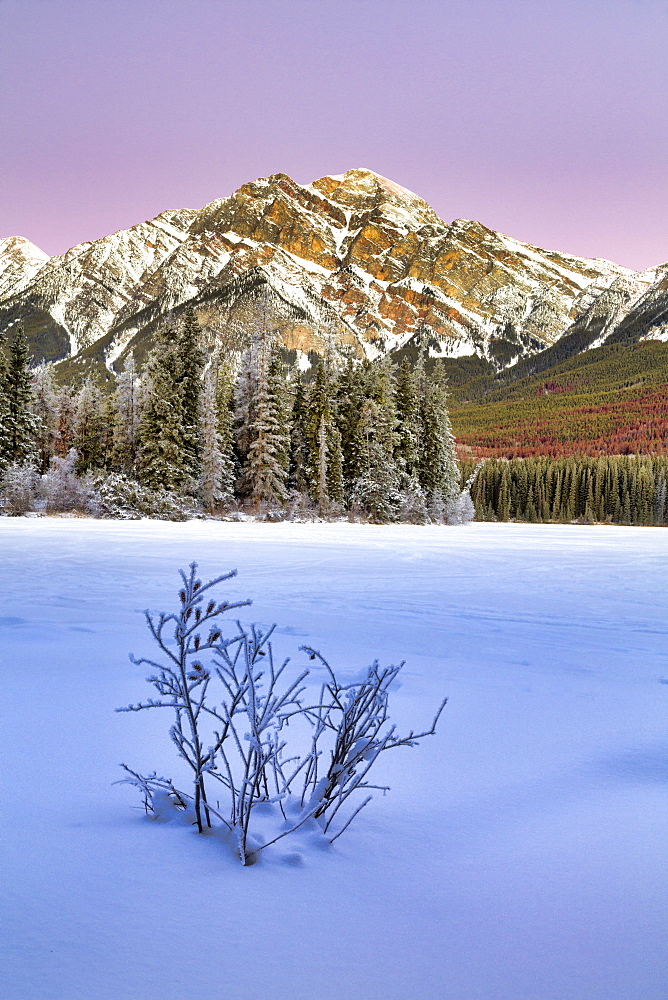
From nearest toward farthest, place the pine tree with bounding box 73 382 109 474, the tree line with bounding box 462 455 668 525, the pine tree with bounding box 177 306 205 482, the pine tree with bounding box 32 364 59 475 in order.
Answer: the pine tree with bounding box 177 306 205 482 → the pine tree with bounding box 73 382 109 474 → the pine tree with bounding box 32 364 59 475 → the tree line with bounding box 462 455 668 525

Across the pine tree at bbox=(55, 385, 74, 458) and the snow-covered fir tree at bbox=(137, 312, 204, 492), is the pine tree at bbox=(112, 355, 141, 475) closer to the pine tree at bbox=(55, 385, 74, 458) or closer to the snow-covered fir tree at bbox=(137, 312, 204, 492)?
the snow-covered fir tree at bbox=(137, 312, 204, 492)

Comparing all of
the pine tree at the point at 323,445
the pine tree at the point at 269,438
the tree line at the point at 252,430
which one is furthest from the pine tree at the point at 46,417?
the pine tree at the point at 323,445

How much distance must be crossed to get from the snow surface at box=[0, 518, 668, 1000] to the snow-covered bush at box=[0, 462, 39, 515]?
24.6 metres

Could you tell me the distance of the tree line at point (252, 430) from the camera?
3172 cm

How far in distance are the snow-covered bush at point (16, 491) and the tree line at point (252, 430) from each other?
11.3 feet

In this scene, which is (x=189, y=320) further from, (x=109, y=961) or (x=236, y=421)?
(x=109, y=961)

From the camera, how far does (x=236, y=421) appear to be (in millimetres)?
36125

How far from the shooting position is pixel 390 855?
2133mm

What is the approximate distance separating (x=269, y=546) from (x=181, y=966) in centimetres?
1457

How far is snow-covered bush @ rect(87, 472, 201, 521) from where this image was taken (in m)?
28.9

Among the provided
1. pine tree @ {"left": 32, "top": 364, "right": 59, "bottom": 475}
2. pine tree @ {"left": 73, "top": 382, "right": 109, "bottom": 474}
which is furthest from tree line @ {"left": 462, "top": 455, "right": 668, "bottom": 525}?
pine tree @ {"left": 73, "top": 382, "right": 109, "bottom": 474}

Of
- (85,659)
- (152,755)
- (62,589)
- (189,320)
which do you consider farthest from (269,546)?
(189,320)

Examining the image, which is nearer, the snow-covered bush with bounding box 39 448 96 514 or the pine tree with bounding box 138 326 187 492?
the snow-covered bush with bounding box 39 448 96 514

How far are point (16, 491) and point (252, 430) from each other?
12798 mm
